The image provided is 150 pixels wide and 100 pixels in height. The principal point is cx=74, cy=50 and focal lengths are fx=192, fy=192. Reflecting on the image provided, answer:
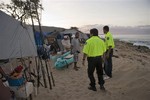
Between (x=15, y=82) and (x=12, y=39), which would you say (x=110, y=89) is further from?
(x=12, y=39)

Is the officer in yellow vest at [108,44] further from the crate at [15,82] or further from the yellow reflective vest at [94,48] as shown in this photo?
the crate at [15,82]

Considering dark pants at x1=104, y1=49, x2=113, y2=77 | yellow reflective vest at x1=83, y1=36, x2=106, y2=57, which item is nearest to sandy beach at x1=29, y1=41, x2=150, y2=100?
dark pants at x1=104, y1=49, x2=113, y2=77

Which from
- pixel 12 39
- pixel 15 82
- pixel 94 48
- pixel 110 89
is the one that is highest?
pixel 12 39

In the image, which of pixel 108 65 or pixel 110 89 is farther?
pixel 108 65

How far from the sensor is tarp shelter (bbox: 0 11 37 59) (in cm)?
597

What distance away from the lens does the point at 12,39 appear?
6367mm

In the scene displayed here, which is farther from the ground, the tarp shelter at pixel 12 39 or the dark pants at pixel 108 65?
the tarp shelter at pixel 12 39

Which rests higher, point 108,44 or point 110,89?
point 108,44

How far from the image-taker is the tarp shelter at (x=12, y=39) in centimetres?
597

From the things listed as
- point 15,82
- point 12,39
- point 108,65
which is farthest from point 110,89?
point 12,39

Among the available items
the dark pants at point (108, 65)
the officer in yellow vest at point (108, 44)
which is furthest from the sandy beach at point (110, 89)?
the officer in yellow vest at point (108, 44)

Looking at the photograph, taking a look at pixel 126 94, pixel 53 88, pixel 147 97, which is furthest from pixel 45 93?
pixel 147 97

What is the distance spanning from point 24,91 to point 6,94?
109 centimetres

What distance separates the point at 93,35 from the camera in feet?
19.5
